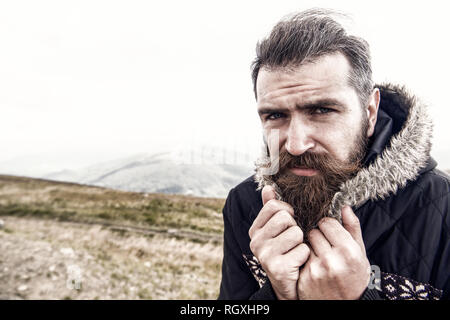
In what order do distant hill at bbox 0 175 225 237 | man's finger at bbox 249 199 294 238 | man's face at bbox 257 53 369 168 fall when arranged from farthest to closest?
distant hill at bbox 0 175 225 237 → man's face at bbox 257 53 369 168 → man's finger at bbox 249 199 294 238

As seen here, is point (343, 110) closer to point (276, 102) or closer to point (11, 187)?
point (276, 102)

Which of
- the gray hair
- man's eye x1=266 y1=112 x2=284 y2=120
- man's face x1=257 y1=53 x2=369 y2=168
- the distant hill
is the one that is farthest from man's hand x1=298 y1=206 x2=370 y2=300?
the distant hill

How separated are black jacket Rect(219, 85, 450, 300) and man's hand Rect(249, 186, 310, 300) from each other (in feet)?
1.02

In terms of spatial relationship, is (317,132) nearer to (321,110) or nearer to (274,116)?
(321,110)

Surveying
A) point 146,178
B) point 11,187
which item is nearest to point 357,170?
point 11,187

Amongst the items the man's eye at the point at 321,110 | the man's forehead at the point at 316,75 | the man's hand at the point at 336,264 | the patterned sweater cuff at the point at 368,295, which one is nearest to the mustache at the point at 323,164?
the man's eye at the point at 321,110

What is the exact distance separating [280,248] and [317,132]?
1.09m

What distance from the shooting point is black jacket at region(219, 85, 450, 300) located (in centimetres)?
208

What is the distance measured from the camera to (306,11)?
98.7 inches

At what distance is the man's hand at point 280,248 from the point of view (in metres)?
1.79

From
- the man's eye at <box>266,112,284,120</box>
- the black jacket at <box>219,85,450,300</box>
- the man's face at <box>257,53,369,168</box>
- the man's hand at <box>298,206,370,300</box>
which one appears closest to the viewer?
the man's hand at <box>298,206,370,300</box>

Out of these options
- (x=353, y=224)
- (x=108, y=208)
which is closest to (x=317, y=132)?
(x=353, y=224)

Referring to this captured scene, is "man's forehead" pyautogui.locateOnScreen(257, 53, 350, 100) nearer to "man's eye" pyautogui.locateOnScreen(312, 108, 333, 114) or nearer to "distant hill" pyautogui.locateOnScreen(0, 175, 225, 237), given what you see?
"man's eye" pyautogui.locateOnScreen(312, 108, 333, 114)
